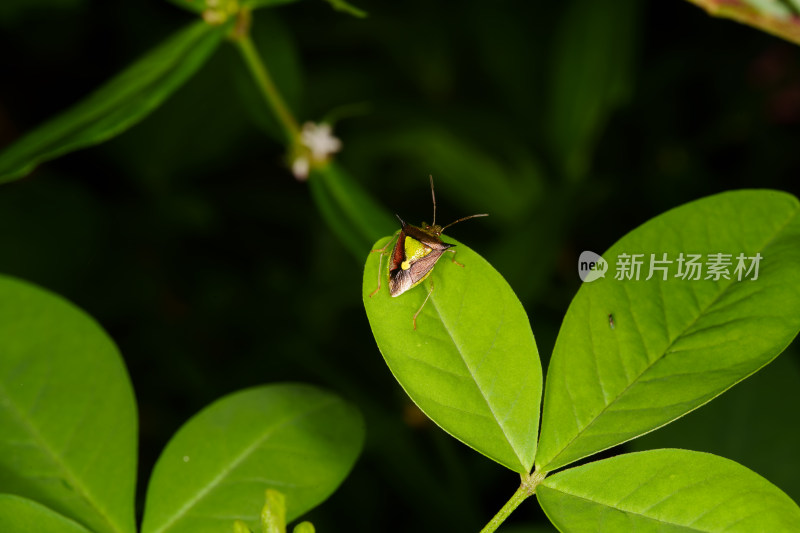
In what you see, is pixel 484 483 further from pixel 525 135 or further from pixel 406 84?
pixel 406 84

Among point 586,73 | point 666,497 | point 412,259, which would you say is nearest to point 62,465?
point 412,259

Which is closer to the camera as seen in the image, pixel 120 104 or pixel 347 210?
pixel 120 104

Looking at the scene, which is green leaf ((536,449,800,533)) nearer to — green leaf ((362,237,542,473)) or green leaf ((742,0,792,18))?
green leaf ((362,237,542,473))

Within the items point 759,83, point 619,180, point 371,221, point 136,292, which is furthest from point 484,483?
point 759,83

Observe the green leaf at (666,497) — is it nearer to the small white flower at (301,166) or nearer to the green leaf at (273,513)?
the green leaf at (273,513)

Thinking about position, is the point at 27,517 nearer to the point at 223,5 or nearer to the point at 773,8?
the point at 223,5

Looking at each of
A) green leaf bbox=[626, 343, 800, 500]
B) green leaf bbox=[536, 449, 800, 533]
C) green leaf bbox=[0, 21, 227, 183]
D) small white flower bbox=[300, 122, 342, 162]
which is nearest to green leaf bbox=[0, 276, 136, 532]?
green leaf bbox=[0, 21, 227, 183]
